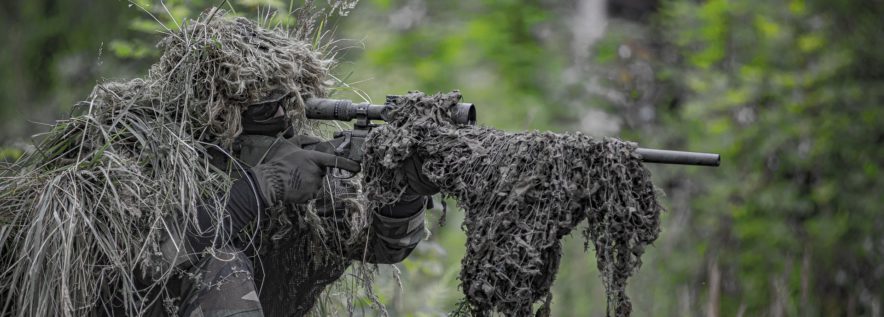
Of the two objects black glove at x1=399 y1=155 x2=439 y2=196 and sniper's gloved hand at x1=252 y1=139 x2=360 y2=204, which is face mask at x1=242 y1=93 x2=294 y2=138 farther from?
black glove at x1=399 y1=155 x2=439 y2=196

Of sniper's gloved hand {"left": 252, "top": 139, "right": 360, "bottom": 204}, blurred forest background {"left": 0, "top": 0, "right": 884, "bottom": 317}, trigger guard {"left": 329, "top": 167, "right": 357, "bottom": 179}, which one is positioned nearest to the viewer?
sniper's gloved hand {"left": 252, "top": 139, "right": 360, "bottom": 204}

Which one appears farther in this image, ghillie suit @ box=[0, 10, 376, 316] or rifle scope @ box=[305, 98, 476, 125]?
rifle scope @ box=[305, 98, 476, 125]

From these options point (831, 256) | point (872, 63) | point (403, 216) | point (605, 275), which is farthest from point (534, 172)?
point (872, 63)

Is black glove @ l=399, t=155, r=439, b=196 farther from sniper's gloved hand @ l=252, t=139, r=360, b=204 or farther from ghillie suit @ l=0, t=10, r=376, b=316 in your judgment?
ghillie suit @ l=0, t=10, r=376, b=316

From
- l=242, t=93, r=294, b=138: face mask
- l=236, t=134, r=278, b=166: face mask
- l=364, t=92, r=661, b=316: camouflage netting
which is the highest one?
l=242, t=93, r=294, b=138: face mask

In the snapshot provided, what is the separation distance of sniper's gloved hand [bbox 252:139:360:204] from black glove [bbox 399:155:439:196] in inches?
7.6

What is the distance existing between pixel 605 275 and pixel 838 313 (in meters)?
3.45

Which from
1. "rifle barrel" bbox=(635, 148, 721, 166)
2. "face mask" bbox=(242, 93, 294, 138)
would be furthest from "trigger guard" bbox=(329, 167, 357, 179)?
"rifle barrel" bbox=(635, 148, 721, 166)

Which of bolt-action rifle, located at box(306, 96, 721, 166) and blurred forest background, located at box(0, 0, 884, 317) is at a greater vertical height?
blurred forest background, located at box(0, 0, 884, 317)

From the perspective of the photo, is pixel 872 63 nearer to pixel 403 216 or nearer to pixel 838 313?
pixel 838 313

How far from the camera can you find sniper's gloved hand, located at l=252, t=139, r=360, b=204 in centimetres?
319

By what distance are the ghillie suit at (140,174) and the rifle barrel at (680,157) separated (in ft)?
3.41

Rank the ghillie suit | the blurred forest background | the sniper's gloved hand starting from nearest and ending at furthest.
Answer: the ghillie suit
the sniper's gloved hand
the blurred forest background

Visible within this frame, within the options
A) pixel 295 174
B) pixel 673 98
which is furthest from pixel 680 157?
pixel 673 98
